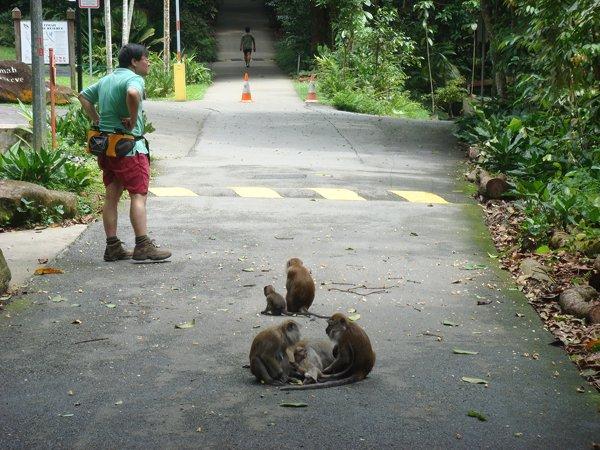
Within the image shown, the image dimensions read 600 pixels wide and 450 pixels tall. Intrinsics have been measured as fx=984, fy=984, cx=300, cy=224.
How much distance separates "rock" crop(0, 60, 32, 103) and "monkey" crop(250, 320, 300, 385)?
19478 mm

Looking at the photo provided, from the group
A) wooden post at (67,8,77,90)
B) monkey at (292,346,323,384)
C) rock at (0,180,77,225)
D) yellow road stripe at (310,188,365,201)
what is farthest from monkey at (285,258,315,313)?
wooden post at (67,8,77,90)

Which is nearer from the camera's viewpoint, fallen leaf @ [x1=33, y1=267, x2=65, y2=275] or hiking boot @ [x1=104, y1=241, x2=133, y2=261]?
fallen leaf @ [x1=33, y1=267, x2=65, y2=275]

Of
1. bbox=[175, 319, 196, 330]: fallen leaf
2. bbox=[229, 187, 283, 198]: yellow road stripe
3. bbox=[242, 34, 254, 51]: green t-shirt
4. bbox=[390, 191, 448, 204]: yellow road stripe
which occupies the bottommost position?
bbox=[390, 191, 448, 204]: yellow road stripe

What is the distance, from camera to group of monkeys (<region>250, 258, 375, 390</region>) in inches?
242

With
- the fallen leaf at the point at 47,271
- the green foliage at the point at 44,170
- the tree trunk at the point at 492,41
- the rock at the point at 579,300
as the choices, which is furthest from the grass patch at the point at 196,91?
the rock at the point at 579,300

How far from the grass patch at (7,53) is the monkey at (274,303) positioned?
32.5 meters

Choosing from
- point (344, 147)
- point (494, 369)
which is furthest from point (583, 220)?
point (344, 147)

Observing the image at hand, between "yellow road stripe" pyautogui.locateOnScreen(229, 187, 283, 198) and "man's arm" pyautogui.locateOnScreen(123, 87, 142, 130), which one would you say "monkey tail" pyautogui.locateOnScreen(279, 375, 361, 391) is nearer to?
"man's arm" pyautogui.locateOnScreen(123, 87, 142, 130)

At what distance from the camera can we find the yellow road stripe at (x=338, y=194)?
1417cm

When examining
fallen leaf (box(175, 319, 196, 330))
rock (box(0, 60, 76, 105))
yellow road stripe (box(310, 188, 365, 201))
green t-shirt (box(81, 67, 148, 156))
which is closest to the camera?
fallen leaf (box(175, 319, 196, 330))

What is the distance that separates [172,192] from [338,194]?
242 centimetres

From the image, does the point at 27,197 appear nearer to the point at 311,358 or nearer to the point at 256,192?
the point at 256,192

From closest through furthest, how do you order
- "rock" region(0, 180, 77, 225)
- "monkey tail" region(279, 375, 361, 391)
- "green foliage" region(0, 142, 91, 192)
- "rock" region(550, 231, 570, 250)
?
"monkey tail" region(279, 375, 361, 391)
"rock" region(550, 231, 570, 250)
"rock" region(0, 180, 77, 225)
"green foliage" region(0, 142, 91, 192)

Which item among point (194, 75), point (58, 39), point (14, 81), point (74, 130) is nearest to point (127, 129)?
point (74, 130)
